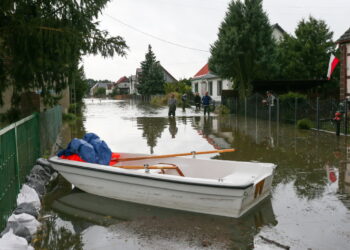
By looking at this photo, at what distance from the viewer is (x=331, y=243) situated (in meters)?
4.73

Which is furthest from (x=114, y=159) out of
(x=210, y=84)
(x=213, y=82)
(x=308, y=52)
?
(x=210, y=84)

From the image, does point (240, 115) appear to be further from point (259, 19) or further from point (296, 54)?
point (296, 54)

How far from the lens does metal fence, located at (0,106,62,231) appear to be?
5.04 m

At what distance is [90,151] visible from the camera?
6820mm

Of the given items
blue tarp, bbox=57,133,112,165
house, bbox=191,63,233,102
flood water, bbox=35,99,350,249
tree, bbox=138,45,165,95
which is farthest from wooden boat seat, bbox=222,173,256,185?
tree, bbox=138,45,165,95

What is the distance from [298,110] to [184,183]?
1438cm

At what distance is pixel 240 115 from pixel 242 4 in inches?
298

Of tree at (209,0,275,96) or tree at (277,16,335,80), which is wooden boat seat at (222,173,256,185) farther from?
tree at (277,16,335,80)

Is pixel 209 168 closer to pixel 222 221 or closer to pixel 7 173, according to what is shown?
pixel 222 221

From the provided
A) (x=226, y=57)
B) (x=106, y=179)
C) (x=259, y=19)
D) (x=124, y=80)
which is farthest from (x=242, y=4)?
(x=124, y=80)

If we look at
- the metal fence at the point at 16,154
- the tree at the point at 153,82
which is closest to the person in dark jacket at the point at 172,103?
the metal fence at the point at 16,154

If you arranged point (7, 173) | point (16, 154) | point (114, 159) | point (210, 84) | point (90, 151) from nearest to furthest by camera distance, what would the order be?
point (7, 173)
point (16, 154)
point (90, 151)
point (114, 159)
point (210, 84)

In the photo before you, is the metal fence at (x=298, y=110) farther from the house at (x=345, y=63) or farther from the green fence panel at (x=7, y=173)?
the green fence panel at (x=7, y=173)

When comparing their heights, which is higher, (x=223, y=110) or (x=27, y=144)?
(x=27, y=144)
